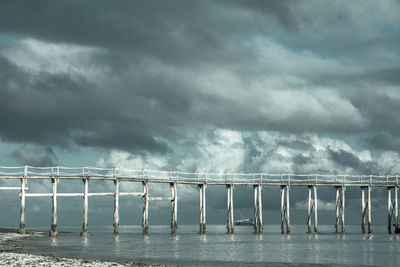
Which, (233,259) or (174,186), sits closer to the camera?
(233,259)

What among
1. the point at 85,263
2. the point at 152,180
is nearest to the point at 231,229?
the point at 152,180

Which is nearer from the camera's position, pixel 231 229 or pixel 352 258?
pixel 352 258

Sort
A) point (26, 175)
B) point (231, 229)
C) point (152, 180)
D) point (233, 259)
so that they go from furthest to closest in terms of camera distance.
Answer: point (231, 229) → point (152, 180) → point (26, 175) → point (233, 259)

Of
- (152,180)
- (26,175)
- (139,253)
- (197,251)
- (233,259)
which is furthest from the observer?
(152,180)

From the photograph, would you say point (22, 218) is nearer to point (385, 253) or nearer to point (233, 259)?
point (233, 259)

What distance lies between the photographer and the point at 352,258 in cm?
4034

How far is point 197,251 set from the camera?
4397cm

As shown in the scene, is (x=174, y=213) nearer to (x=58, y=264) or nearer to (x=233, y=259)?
(x=233, y=259)

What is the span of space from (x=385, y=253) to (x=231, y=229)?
74.6 feet

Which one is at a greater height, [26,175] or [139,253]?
[26,175]

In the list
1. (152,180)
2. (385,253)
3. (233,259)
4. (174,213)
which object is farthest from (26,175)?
(385,253)

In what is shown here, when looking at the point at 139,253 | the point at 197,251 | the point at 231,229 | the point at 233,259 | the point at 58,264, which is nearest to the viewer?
the point at 58,264

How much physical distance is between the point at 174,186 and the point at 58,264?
95.4ft

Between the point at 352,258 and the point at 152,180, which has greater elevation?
the point at 152,180
